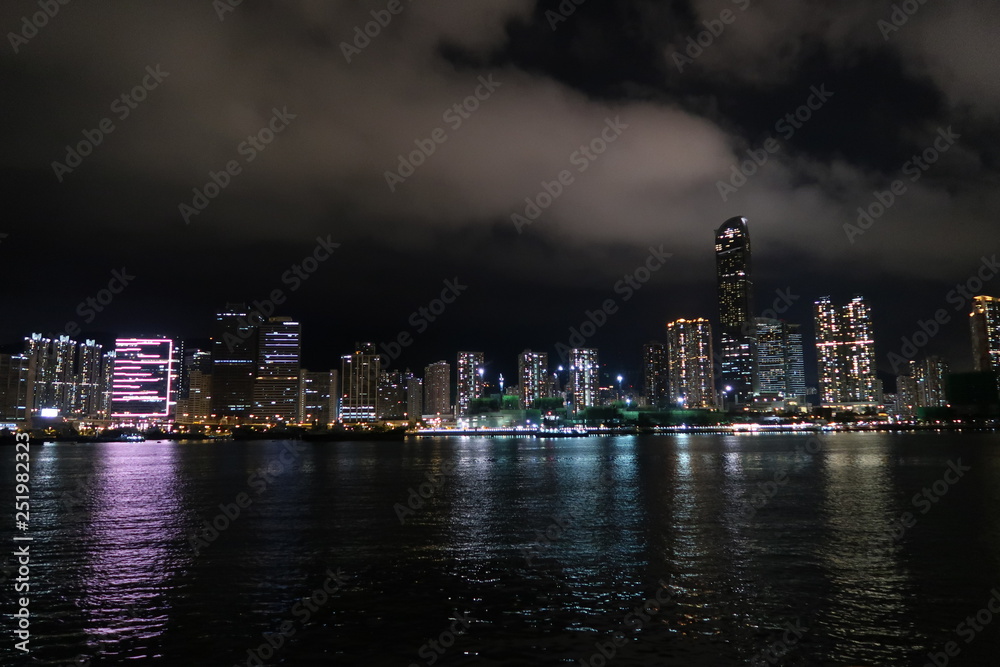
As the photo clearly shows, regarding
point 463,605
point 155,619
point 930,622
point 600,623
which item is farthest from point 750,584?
point 155,619

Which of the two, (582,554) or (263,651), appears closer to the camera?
(263,651)

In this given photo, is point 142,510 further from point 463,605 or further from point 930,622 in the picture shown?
point 930,622

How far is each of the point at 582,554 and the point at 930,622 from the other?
1281 centimetres

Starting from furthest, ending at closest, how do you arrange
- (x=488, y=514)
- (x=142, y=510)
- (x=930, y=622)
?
(x=142, y=510), (x=488, y=514), (x=930, y=622)

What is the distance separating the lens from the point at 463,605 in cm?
2091

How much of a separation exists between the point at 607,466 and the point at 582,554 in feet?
177

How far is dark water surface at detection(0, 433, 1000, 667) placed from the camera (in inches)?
682

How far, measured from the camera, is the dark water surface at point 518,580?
17328mm

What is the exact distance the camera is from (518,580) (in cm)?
2388

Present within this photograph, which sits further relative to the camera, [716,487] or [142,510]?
[716,487]

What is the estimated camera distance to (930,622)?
18969 mm

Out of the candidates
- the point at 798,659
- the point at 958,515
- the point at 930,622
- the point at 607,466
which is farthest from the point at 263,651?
the point at 607,466

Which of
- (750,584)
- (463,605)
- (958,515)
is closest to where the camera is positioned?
(463,605)

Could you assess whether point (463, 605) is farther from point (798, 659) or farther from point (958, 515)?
point (958, 515)
